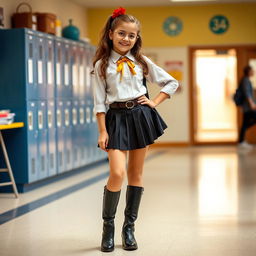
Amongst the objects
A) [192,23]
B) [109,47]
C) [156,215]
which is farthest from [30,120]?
[192,23]

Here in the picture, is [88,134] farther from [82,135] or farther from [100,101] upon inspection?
[100,101]

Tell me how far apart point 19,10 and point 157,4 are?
4.37 m

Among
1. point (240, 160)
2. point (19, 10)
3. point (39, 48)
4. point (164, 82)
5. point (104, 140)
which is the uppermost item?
Result: point (19, 10)

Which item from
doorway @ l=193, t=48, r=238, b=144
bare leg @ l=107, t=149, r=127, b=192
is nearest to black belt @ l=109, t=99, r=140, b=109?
bare leg @ l=107, t=149, r=127, b=192

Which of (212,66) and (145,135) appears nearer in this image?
(145,135)

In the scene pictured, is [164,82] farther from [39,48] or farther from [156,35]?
[156,35]

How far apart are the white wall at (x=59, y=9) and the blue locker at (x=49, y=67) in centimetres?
64

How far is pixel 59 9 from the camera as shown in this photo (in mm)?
9828

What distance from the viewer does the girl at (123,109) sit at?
357cm

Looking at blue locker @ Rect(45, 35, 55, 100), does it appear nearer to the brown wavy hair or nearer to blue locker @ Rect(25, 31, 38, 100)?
blue locker @ Rect(25, 31, 38, 100)

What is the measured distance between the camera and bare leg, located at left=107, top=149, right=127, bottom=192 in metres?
3.55

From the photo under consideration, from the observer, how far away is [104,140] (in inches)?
140

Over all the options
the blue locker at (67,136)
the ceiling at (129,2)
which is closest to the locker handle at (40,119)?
the blue locker at (67,136)

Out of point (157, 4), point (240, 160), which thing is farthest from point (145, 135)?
point (157, 4)
